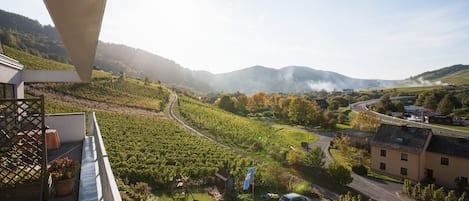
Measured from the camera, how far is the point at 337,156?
94.9ft

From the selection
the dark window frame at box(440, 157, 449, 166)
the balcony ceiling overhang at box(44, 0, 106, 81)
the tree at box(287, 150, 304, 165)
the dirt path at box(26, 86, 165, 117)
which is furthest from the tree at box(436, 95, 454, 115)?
the balcony ceiling overhang at box(44, 0, 106, 81)

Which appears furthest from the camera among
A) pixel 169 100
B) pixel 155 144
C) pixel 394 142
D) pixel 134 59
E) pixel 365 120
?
pixel 134 59

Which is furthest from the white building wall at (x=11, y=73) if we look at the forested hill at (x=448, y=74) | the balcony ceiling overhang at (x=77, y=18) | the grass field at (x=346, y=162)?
the forested hill at (x=448, y=74)

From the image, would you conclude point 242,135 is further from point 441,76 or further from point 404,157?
point 441,76

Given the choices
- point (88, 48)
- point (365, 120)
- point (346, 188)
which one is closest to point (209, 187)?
point (346, 188)

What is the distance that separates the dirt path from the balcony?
23.3 m

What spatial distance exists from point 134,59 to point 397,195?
456 ft

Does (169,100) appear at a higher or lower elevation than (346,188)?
higher

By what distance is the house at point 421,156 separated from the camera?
2159 cm

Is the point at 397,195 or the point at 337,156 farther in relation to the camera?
the point at 337,156

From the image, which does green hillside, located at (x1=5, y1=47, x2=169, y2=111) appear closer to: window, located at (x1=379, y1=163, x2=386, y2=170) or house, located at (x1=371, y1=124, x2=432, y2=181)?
house, located at (x1=371, y1=124, x2=432, y2=181)

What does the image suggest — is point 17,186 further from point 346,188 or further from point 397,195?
point 397,195

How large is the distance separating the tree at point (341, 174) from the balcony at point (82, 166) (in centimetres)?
1641

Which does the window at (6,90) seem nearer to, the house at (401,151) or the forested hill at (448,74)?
the house at (401,151)
